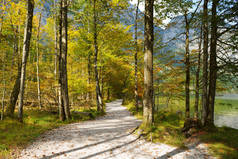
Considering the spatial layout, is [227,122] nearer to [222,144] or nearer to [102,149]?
[222,144]

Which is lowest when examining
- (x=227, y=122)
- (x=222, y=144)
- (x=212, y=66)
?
(x=227, y=122)

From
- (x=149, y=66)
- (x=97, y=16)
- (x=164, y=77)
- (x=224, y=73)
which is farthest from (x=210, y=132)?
(x=97, y=16)

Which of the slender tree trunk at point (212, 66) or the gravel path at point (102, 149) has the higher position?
the slender tree trunk at point (212, 66)

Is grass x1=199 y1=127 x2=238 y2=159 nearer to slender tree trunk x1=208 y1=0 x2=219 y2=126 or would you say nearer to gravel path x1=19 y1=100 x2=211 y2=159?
gravel path x1=19 y1=100 x2=211 y2=159

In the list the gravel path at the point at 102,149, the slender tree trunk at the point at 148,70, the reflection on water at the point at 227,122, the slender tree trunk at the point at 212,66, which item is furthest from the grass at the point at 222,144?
the reflection on water at the point at 227,122

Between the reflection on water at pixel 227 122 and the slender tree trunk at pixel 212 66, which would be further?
the reflection on water at pixel 227 122

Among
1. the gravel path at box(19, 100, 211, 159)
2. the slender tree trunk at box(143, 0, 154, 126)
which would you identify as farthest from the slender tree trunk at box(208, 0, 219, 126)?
the slender tree trunk at box(143, 0, 154, 126)

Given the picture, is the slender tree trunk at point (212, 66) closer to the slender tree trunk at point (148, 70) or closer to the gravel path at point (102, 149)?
the gravel path at point (102, 149)

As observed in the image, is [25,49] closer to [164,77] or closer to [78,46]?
[78,46]

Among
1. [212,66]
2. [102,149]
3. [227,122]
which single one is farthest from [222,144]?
[227,122]

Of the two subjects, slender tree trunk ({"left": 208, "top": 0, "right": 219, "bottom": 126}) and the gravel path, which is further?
slender tree trunk ({"left": 208, "top": 0, "right": 219, "bottom": 126})

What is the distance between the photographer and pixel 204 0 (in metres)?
6.56

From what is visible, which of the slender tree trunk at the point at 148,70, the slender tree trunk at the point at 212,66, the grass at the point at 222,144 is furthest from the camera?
the slender tree trunk at the point at 212,66

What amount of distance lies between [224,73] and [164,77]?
5228 millimetres
